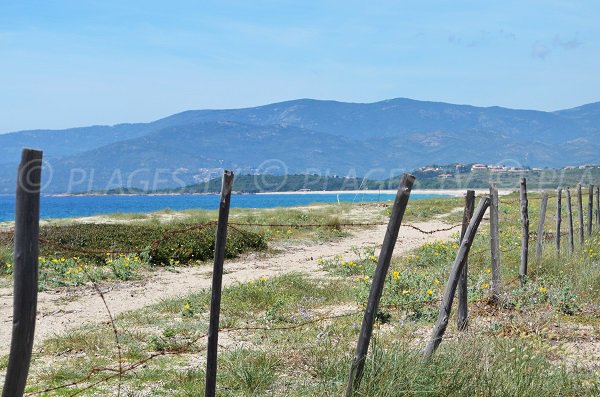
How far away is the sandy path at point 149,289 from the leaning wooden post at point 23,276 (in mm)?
4639

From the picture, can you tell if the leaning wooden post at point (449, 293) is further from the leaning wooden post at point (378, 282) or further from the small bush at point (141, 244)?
the small bush at point (141, 244)

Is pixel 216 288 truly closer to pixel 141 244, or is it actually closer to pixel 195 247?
pixel 195 247

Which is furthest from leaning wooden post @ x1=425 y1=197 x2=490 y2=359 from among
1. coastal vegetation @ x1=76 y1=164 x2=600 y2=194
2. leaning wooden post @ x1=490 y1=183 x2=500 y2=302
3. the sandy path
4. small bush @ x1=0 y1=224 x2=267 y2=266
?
coastal vegetation @ x1=76 y1=164 x2=600 y2=194

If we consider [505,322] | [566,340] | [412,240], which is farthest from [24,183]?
[412,240]

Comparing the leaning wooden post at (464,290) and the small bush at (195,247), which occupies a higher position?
the leaning wooden post at (464,290)

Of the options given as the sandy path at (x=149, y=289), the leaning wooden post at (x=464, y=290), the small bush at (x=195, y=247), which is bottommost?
the sandy path at (x=149, y=289)

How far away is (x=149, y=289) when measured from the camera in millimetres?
14062

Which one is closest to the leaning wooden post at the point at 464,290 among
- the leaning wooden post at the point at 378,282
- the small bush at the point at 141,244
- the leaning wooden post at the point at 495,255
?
the leaning wooden post at the point at 495,255

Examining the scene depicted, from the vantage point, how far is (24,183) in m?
4.21

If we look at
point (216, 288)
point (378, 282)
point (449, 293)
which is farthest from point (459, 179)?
point (216, 288)

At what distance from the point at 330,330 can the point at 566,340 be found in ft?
9.60

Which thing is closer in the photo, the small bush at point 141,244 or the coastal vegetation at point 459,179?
the small bush at point 141,244

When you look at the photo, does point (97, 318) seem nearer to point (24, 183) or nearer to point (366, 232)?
point (24, 183)

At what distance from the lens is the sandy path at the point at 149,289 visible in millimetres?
10805
